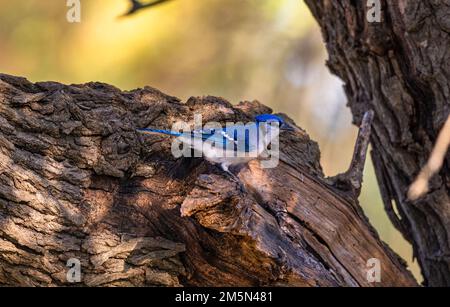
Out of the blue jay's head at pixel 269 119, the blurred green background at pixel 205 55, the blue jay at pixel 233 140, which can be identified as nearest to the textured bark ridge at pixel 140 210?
the blue jay at pixel 233 140

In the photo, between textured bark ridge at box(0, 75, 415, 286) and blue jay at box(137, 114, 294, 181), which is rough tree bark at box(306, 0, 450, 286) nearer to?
textured bark ridge at box(0, 75, 415, 286)

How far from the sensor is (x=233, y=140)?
10.7 feet

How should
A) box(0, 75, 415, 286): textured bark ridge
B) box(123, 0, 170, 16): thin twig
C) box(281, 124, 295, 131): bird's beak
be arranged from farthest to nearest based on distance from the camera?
box(123, 0, 170, 16): thin twig, box(281, 124, 295, 131): bird's beak, box(0, 75, 415, 286): textured bark ridge

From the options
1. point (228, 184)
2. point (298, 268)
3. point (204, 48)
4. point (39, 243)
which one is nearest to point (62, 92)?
point (39, 243)

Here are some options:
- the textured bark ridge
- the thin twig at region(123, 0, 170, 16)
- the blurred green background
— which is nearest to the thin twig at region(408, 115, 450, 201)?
the textured bark ridge

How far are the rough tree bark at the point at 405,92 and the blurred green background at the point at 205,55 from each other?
189cm

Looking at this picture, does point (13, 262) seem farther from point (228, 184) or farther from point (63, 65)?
point (63, 65)

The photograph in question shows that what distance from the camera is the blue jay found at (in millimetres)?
3096

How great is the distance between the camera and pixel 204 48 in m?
6.76

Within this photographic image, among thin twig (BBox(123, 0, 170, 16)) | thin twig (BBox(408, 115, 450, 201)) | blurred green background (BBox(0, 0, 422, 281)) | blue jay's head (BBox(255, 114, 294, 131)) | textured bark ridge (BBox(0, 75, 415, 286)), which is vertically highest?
blurred green background (BBox(0, 0, 422, 281))

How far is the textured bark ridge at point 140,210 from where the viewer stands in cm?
279

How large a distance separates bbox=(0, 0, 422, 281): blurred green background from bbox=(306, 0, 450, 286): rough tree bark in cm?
189

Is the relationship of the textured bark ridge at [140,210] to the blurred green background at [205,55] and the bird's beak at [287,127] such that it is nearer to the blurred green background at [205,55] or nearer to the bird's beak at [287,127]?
the bird's beak at [287,127]

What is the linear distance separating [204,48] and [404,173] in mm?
3393
